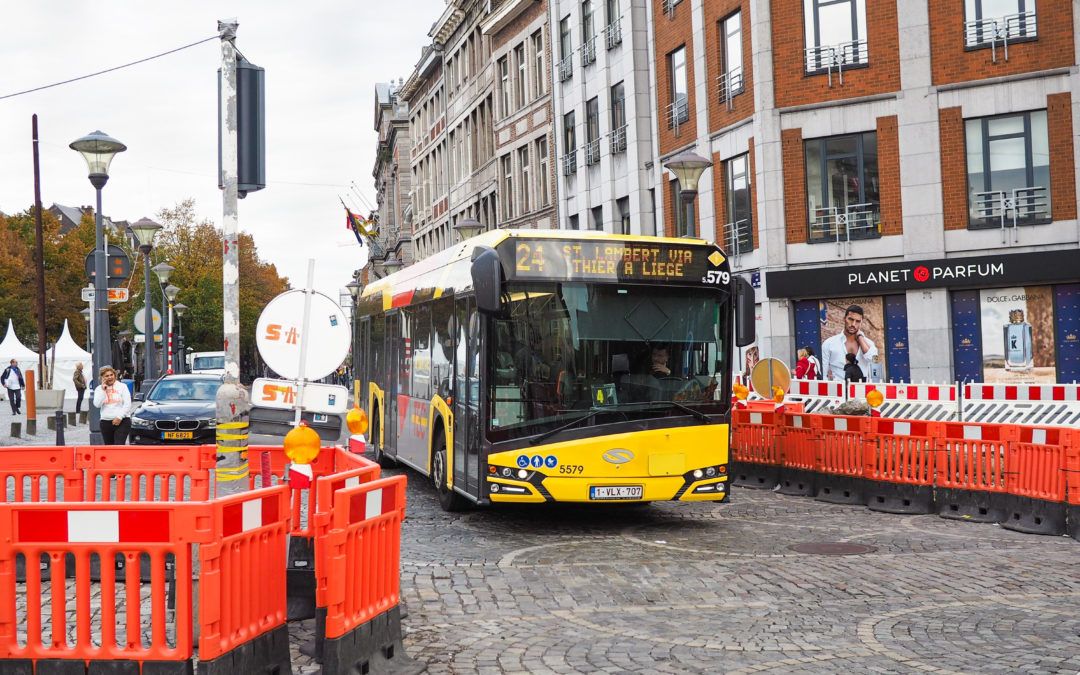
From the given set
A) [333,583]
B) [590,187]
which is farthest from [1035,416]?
[590,187]

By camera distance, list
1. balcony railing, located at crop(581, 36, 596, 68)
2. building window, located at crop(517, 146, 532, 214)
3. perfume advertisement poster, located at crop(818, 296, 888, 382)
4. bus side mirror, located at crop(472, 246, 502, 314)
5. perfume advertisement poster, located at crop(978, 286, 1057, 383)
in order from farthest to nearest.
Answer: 1. building window, located at crop(517, 146, 532, 214)
2. balcony railing, located at crop(581, 36, 596, 68)
3. perfume advertisement poster, located at crop(818, 296, 888, 382)
4. perfume advertisement poster, located at crop(978, 286, 1057, 383)
5. bus side mirror, located at crop(472, 246, 502, 314)

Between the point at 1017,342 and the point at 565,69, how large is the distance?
68.4 ft

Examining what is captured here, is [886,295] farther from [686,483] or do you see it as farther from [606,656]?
[606,656]

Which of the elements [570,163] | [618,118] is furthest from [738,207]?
[570,163]

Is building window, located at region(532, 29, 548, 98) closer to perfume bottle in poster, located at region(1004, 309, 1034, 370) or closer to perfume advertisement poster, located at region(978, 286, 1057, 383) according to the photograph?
perfume advertisement poster, located at region(978, 286, 1057, 383)

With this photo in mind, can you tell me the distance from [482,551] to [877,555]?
3.37m

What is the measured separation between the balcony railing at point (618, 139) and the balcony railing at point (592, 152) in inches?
61.3

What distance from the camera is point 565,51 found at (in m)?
43.2

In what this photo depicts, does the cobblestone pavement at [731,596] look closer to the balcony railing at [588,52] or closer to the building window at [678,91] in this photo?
the building window at [678,91]

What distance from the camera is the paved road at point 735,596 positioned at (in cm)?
693

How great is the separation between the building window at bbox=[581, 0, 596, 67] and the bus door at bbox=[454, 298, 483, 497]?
2801 cm

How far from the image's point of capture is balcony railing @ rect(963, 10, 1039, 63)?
1043 inches

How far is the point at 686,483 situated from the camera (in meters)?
12.3

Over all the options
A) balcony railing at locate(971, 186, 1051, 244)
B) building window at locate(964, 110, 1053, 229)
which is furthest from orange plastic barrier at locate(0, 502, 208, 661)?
building window at locate(964, 110, 1053, 229)
